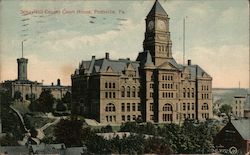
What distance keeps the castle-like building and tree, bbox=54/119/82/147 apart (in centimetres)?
8

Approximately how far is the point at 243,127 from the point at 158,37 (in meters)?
0.80

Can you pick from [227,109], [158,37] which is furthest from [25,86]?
[227,109]

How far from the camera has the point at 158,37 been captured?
273 centimetres

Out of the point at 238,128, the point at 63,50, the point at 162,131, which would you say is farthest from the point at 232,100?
the point at 63,50

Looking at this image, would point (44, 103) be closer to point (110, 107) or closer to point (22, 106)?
point (22, 106)

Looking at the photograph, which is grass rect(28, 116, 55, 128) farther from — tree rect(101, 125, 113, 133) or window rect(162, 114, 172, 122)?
window rect(162, 114, 172, 122)

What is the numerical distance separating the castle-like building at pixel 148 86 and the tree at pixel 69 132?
0.27ft

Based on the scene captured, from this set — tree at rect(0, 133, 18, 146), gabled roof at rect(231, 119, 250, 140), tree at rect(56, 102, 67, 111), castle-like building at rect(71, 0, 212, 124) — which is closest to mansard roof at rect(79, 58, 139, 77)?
castle-like building at rect(71, 0, 212, 124)

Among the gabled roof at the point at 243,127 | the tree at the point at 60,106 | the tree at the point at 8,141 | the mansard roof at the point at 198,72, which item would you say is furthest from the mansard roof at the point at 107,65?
the gabled roof at the point at 243,127

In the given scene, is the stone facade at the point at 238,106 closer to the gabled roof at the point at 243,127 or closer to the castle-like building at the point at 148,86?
the gabled roof at the point at 243,127

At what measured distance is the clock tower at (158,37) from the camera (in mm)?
2691

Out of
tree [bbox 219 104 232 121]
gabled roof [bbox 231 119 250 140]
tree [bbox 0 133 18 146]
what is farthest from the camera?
tree [bbox 219 104 232 121]

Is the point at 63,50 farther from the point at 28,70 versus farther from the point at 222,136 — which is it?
the point at 222,136

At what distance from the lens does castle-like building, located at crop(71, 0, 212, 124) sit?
2697 millimetres
